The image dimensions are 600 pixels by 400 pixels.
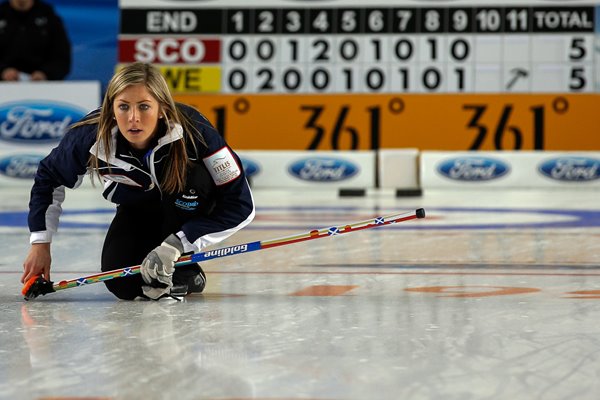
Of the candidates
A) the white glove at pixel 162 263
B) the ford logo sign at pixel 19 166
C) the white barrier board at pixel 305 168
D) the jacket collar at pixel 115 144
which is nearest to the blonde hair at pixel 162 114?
the jacket collar at pixel 115 144

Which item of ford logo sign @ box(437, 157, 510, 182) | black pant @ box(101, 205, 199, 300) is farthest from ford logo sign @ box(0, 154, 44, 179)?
black pant @ box(101, 205, 199, 300)

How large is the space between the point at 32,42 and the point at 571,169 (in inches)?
257

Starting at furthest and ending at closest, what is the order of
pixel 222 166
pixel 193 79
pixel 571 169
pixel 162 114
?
pixel 193 79 < pixel 571 169 < pixel 222 166 < pixel 162 114

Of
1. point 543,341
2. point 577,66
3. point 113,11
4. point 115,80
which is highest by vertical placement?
point 113,11

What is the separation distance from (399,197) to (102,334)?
7.61 meters

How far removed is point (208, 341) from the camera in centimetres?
299

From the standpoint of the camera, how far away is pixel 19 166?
12461mm

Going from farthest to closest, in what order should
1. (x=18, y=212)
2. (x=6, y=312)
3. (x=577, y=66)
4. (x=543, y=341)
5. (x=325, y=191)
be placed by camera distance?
(x=577, y=66), (x=325, y=191), (x=18, y=212), (x=6, y=312), (x=543, y=341)

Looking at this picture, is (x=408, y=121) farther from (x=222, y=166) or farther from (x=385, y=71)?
(x=222, y=166)

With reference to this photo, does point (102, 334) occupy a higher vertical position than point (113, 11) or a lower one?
lower

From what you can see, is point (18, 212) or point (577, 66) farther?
point (577, 66)

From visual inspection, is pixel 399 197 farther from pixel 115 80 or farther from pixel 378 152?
pixel 115 80

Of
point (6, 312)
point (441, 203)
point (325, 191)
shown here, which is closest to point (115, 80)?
point (6, 312)

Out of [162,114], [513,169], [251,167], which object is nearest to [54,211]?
[162,114]
